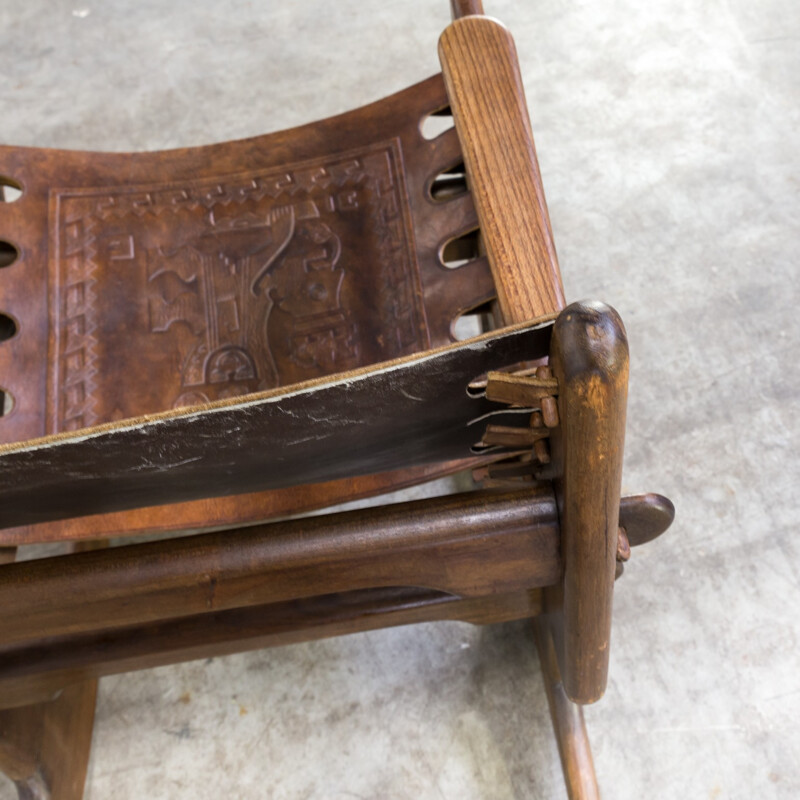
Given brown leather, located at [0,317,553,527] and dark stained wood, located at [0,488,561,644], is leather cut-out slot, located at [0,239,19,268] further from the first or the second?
dark stained wood, located at [0,488,561,644]

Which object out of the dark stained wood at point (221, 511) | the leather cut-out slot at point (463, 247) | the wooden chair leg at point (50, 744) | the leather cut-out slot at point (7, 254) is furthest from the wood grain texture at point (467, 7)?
the wooden chair leg at point (50, 744)

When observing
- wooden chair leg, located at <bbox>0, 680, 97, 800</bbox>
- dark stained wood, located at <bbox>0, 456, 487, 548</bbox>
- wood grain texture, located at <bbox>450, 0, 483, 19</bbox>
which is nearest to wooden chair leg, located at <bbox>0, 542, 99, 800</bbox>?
wooden chair leg, located at <bbox>0, 680, 97, 800</bbox>

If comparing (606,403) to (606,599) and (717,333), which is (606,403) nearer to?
(606,599)

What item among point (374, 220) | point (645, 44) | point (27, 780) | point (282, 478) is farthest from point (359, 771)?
point (645, 44)

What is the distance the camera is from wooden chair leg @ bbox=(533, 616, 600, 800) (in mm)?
1113

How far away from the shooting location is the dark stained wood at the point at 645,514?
705mm

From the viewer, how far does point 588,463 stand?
59 cm

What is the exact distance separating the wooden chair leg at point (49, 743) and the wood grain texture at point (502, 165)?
2.45 feet

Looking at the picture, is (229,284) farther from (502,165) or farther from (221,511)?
(502,165)

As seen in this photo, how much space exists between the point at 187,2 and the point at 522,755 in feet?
6.91

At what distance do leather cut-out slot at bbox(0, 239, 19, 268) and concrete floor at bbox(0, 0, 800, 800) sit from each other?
0.68 meters

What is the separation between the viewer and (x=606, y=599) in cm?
72

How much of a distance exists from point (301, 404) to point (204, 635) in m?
0.38

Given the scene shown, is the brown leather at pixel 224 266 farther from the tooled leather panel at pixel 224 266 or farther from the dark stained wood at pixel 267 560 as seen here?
the dark stained wood at pixel 267 560
